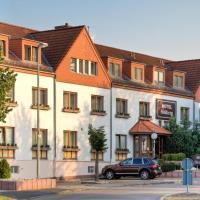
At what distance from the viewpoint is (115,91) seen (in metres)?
58.4

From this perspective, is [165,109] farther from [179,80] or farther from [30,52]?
[30,52]

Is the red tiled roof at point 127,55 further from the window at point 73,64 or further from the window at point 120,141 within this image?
the window at point 73,64

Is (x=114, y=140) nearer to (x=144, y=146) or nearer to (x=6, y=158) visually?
(x=144, y=146)

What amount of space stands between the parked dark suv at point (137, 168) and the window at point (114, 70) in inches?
405

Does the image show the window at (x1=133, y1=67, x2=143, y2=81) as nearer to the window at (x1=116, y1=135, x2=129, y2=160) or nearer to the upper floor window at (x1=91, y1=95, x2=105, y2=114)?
the window at (x1=116, y1=135, x2=129, y2=160)

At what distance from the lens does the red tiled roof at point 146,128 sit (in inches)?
2338

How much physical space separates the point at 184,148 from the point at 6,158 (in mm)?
22172

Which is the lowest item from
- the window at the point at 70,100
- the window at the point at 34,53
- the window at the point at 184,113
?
the window at the point at 184,113

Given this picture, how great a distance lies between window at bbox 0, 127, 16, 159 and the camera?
4609cm

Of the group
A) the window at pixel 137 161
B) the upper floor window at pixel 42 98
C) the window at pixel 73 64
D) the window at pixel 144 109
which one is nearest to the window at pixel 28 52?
the upper floor window at pixel 42 98

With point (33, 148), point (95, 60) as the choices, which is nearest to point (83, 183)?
point (33, 148)

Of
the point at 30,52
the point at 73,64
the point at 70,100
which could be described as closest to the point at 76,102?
the point at 70,100

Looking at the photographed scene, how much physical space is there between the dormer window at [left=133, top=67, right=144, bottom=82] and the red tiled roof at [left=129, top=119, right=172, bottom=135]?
3857 mm

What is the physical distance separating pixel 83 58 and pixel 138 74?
31.2ft
